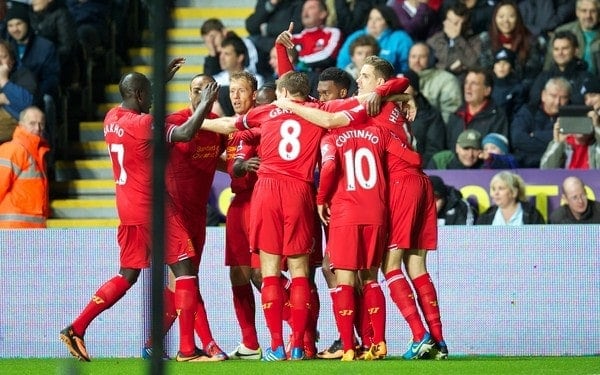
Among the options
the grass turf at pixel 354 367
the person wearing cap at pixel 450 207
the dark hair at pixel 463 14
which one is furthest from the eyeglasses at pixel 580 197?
the dark hair at pixel 463 14

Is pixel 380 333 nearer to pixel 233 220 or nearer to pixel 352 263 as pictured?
pixel 352 263

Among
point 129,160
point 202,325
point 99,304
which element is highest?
point 129,160

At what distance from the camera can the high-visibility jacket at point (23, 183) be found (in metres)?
10.9

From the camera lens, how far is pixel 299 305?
26.5 feet

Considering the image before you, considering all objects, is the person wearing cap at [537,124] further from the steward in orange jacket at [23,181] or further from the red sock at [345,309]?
the steward in orange jacket at [23,181]

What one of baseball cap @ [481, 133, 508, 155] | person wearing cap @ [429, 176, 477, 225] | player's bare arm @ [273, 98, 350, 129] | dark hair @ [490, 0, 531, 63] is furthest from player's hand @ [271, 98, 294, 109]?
dark hair @ [490, 0, 531, 63]

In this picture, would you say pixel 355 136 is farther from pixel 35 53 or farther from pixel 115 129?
pixel 35 53

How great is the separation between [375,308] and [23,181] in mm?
4194

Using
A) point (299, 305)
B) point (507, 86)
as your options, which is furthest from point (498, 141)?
point (299, 305)

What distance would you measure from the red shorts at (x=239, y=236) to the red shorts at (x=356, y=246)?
0.90 metres

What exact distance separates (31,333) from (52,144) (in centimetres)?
312

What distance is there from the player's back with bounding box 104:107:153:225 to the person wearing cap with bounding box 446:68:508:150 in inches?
163

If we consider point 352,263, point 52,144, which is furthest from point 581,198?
point 52,144

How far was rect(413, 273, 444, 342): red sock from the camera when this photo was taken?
324 inches
